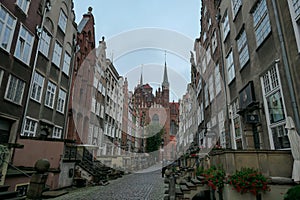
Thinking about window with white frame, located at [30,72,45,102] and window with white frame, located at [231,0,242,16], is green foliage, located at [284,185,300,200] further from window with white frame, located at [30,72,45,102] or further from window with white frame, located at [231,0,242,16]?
window with white frame, located at [30,72,45,102]

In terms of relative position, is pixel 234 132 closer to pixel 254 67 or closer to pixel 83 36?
pixel 254 67

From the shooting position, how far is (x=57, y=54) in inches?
664

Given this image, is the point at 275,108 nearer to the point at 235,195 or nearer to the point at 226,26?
the point at 235,195

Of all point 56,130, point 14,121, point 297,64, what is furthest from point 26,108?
point 297,64

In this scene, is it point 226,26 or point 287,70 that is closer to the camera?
point 287,70

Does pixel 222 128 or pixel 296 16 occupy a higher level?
pixel 296 16

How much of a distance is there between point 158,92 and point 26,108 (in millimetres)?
70661

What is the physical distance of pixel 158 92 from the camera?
8231 centimetres

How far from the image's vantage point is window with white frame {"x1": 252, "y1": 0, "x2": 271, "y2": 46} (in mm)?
8734

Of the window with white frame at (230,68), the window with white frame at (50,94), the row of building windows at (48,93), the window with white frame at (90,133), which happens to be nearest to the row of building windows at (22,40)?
the row of building windows at (48,93)

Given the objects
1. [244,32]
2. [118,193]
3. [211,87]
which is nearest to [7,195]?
[118,193]

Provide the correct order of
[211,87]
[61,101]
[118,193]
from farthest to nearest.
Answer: [211,87], [61,101], [118,193]

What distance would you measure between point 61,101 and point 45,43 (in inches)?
200

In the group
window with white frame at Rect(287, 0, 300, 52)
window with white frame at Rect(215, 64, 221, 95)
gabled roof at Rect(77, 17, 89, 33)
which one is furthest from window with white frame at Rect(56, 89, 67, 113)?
window with white frame at Rect(287, 0, 300, 52)
